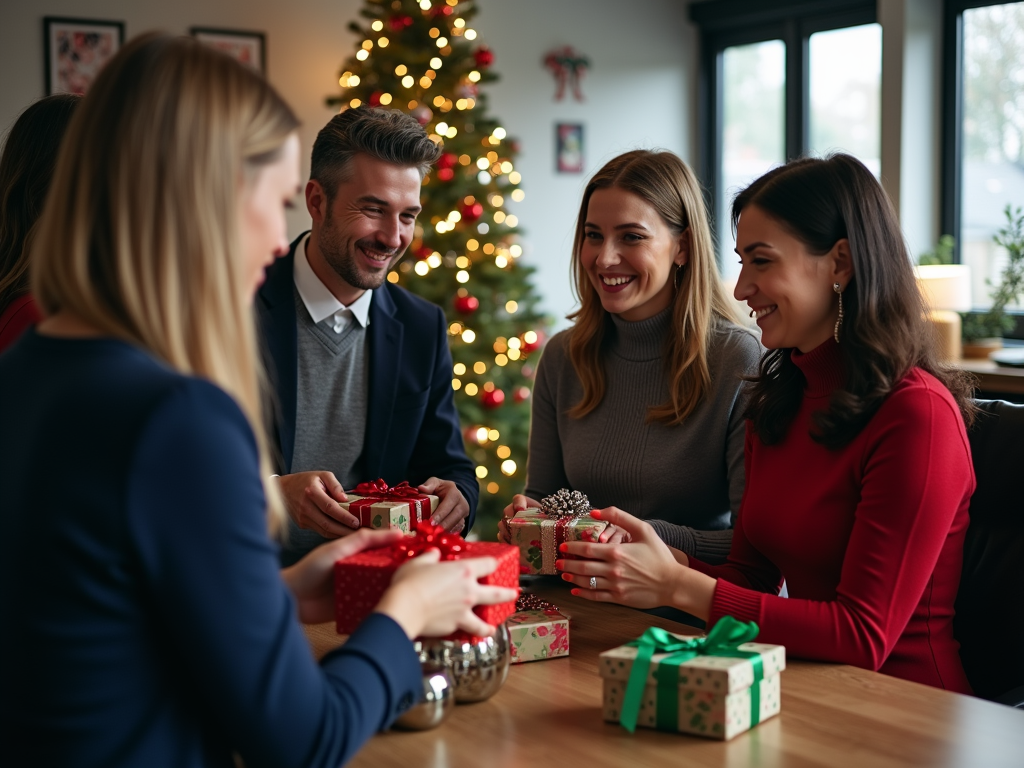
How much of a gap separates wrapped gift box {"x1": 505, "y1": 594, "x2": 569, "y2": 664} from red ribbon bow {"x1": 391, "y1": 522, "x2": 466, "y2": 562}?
9.6 inches

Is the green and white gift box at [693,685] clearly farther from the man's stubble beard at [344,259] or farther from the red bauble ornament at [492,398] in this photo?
the red bauble ornament at [492,398]

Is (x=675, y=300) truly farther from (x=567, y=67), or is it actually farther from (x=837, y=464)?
(x=567, y=67)

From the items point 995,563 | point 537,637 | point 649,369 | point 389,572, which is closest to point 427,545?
point 389,572

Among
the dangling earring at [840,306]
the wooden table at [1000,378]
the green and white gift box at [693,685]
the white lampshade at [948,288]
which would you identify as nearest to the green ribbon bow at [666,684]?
the green and white gift box at [693,685]

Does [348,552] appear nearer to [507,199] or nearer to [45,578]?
[45,578]

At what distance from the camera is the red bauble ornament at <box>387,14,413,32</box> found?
16.1ft

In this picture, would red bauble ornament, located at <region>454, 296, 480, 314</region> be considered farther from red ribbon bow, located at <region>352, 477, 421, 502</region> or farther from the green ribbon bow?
the green ribbon bow

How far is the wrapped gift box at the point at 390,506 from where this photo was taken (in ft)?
6.23

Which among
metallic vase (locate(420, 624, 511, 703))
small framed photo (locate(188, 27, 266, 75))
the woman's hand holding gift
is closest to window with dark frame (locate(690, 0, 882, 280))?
small framed photo (locate(188, 27, 266, 75))

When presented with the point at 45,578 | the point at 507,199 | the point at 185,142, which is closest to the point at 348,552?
the point at 45,578

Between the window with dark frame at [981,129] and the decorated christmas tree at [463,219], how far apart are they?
2.26m

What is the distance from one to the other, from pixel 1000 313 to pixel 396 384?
131 inches

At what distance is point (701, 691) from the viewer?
1306 mm

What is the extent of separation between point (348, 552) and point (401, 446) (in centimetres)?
117
